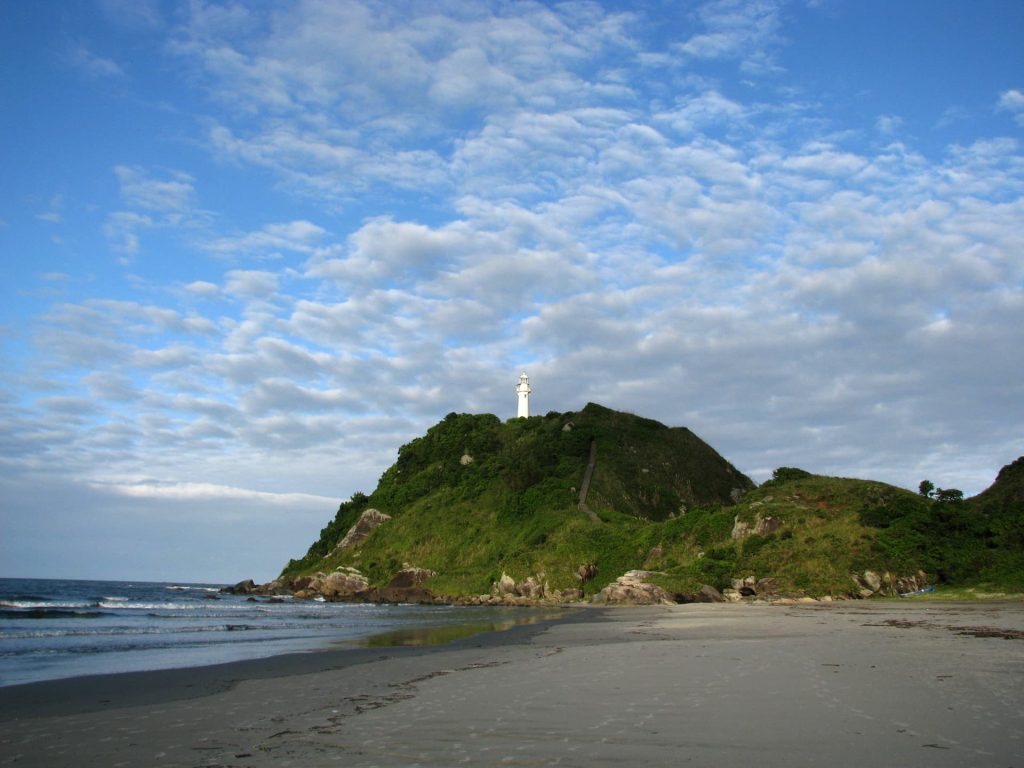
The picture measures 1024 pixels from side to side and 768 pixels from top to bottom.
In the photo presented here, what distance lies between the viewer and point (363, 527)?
364 feet

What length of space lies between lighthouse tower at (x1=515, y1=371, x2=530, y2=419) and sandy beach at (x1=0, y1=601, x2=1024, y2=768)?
11775cm

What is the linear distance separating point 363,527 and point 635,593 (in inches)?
2584

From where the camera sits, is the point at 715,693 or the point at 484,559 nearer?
the point at 715,693

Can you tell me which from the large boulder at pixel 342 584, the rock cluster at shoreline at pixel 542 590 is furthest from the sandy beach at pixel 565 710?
the large boulder at pixel 342 584

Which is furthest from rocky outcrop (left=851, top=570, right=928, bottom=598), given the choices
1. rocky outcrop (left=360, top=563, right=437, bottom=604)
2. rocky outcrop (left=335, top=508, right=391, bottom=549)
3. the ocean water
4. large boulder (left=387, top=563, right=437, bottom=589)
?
rocky outcrop (left=335, top=508, right=391, bottom=549)

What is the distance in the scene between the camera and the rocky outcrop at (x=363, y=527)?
109 m

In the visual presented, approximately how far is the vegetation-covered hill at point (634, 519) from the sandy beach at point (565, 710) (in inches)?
1435

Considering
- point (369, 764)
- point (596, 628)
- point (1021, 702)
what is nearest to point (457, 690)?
point (369, 764)

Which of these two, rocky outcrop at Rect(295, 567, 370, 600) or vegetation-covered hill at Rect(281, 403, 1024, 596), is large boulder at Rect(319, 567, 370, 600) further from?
vegetation-covered hill at Rect(281, 403, 1024, 596)

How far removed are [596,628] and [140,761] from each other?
24.0 metres

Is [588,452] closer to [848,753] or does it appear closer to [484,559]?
[484,559]

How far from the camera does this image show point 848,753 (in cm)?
753

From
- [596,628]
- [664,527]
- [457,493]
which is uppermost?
[457,493]

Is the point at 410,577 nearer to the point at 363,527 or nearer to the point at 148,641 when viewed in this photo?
the point at 363,527
